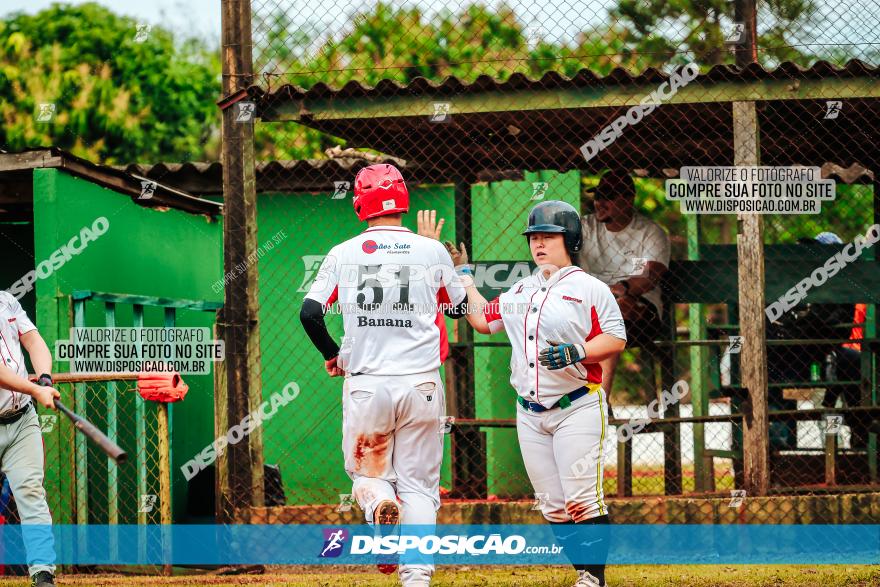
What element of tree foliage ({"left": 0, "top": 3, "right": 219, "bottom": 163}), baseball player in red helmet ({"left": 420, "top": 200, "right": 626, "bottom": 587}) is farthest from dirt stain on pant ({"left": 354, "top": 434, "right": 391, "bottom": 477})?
tree foliage ({"left": 0, "top": 3, "right": 219, "bottom": 163})

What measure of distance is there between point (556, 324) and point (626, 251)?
246cm

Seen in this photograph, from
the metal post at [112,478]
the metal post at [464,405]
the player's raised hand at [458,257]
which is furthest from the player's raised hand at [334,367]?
the metal post at [464,405]

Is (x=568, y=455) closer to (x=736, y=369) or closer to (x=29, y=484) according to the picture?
(x=29, y=484)

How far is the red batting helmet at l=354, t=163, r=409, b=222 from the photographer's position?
5.68m

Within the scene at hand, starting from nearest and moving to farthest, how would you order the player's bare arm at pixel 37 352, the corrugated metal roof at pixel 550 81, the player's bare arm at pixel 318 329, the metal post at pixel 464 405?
the player's bare arm at pixel 318 329 < the player's bare arm at pixel 37 352 < the corrugated metal roof at pixel 550 81 < the metal post at pixel 464 405

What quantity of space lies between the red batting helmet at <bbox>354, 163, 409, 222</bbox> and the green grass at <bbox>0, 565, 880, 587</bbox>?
217 centimetres

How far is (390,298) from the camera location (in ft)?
18.1

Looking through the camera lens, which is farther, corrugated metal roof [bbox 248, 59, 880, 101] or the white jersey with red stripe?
corrugated metal roof [bbox 248, 59, 880, 101]

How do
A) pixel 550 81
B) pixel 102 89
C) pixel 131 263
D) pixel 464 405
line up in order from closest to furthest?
pixel 550 81 < pixel 131 263 < pixel 464 405 < pixel 102 89

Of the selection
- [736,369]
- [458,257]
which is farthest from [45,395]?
[736,369]

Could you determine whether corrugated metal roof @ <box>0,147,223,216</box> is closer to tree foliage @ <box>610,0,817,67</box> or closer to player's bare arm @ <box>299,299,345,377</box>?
player's bare arm @ <box>299,299,345,377</box>

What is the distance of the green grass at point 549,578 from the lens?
6266 mm

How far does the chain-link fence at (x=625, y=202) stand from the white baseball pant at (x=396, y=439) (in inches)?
68.5

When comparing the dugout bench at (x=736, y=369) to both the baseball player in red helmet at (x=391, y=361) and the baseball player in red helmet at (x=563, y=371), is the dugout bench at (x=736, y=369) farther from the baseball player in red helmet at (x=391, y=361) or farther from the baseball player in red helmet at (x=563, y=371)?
the baseball player in red helmet at (x=391, y=361)
